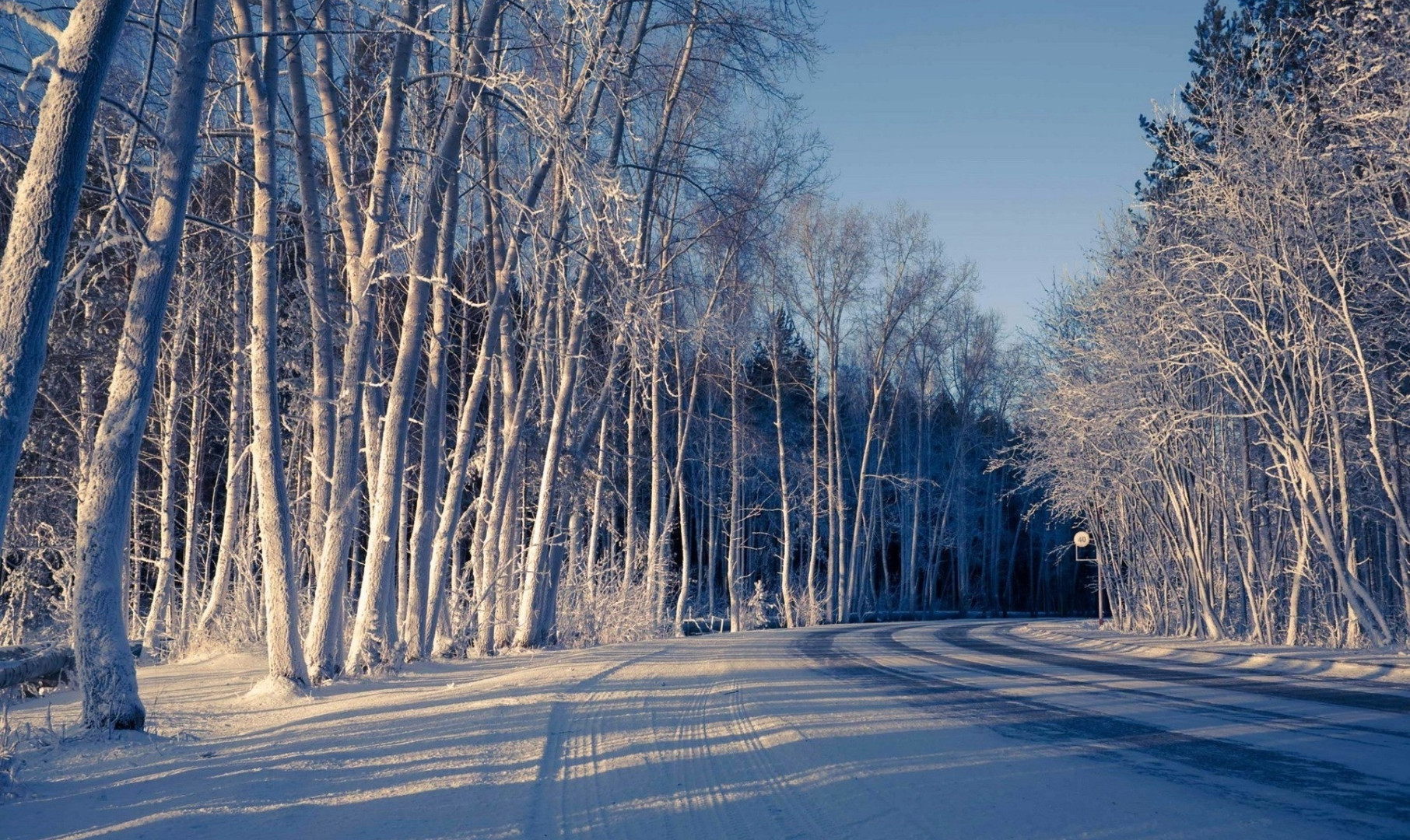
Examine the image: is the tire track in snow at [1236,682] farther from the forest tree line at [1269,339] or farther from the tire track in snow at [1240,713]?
the forest tree line at [1269,339]

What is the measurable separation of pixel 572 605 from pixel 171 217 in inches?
554

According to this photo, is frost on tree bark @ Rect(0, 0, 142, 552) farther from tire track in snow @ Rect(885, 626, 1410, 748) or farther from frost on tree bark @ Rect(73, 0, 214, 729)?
tire track in snow @ Rect(885, 626, 1410, 748)

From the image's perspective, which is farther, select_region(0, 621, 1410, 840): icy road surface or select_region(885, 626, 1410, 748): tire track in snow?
select_region(885, 626, 1410, 748): tire track in snow

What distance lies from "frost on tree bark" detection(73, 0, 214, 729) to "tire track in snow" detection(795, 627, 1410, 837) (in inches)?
259

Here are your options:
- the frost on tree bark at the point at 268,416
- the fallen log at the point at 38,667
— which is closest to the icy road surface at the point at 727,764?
the frost on tree bark at the point at 268,416

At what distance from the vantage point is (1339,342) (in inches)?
725

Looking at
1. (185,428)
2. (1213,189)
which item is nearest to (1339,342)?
(1213,189)

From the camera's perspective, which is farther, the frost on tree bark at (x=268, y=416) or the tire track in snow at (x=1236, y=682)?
the tire track in snow at (x=1236, y=682)

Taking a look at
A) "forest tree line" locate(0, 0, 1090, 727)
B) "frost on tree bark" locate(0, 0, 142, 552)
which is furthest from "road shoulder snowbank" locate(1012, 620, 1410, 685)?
"frost on tree bark" locate(0, 0, 142, 552)

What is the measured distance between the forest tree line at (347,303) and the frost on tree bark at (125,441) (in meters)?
0.02

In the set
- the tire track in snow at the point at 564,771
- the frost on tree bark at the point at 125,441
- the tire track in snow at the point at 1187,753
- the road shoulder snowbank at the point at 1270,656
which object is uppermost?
the frost on tree bark at the point at 125,441

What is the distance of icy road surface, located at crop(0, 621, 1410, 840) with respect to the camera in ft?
15.6

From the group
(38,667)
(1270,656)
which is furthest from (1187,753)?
(38,667)

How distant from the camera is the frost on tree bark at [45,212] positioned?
196 inches
